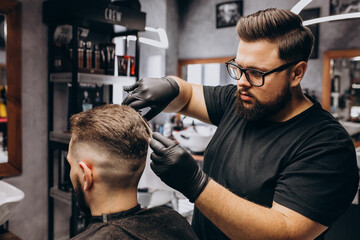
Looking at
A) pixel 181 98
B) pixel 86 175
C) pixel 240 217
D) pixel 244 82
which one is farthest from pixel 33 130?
pixel 240 217

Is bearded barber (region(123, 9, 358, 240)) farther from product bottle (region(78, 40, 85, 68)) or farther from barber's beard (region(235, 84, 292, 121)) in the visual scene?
product bottle (region(78, 40, 85, 68))

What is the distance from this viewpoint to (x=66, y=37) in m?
2.84

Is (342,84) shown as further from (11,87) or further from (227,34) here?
(11,87)

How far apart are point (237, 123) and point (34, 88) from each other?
6.86ft

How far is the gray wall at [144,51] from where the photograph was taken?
109 inches

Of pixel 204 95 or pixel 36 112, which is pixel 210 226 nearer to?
pixel 204 95

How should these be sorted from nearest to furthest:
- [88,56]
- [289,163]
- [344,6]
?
[289,163] < [88,56] < [344,6]

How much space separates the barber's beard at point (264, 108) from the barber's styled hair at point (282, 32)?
5.6 inches

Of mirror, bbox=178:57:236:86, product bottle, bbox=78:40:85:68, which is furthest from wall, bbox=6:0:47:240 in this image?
mirror, bbox=178:57:236:86

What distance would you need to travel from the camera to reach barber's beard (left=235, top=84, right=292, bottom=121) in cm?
127

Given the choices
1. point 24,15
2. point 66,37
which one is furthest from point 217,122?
point 24,15

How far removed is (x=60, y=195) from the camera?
2855 millimetres

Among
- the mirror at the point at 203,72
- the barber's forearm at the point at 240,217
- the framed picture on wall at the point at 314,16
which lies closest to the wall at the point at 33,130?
the barber's forearm at the point at 240,217

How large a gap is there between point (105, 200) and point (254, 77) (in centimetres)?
79
